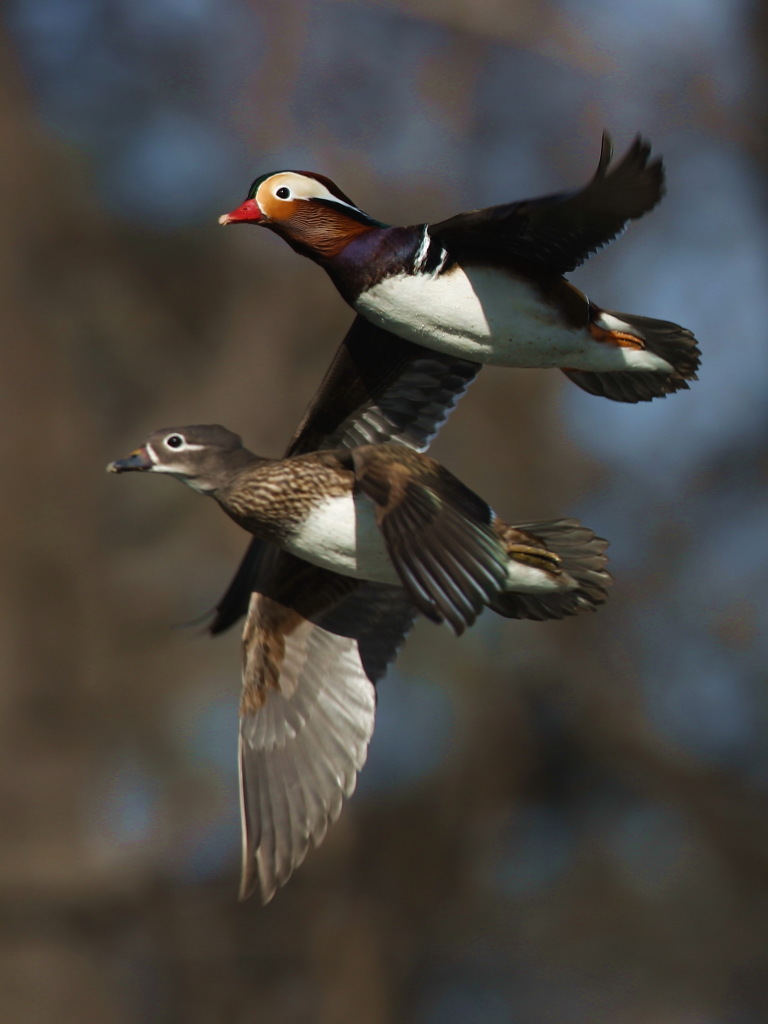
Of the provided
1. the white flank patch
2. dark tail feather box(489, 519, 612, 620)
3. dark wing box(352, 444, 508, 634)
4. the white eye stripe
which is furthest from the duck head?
dark tail feather box(489, 519, 612, 620)

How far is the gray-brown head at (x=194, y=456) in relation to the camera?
2523 mm

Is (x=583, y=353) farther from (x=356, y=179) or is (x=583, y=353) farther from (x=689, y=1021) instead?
(x=689, y=1021)

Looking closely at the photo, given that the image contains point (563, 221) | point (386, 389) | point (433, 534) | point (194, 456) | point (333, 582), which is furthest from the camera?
point (333, 582)

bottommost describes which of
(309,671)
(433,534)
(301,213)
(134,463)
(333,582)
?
(309,671)

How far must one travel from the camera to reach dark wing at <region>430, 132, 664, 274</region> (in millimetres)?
2082

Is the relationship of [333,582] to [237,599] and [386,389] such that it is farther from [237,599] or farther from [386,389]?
[386,389]

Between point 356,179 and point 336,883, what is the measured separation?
146 inches

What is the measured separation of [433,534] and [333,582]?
884 millimetres

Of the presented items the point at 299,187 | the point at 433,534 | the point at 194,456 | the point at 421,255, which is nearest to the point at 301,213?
the point at 299,187

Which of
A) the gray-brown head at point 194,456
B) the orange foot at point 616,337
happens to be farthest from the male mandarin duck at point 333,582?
the orange foot at point 616,337

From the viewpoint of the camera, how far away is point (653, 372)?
2461mm

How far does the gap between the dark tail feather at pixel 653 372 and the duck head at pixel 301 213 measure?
45 centimetres

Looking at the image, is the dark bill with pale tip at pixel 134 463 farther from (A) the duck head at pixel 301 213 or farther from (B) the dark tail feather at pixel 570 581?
(B) the dark tail feather at pixel 570 581

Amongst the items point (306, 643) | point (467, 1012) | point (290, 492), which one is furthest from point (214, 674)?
point (290, 492)
